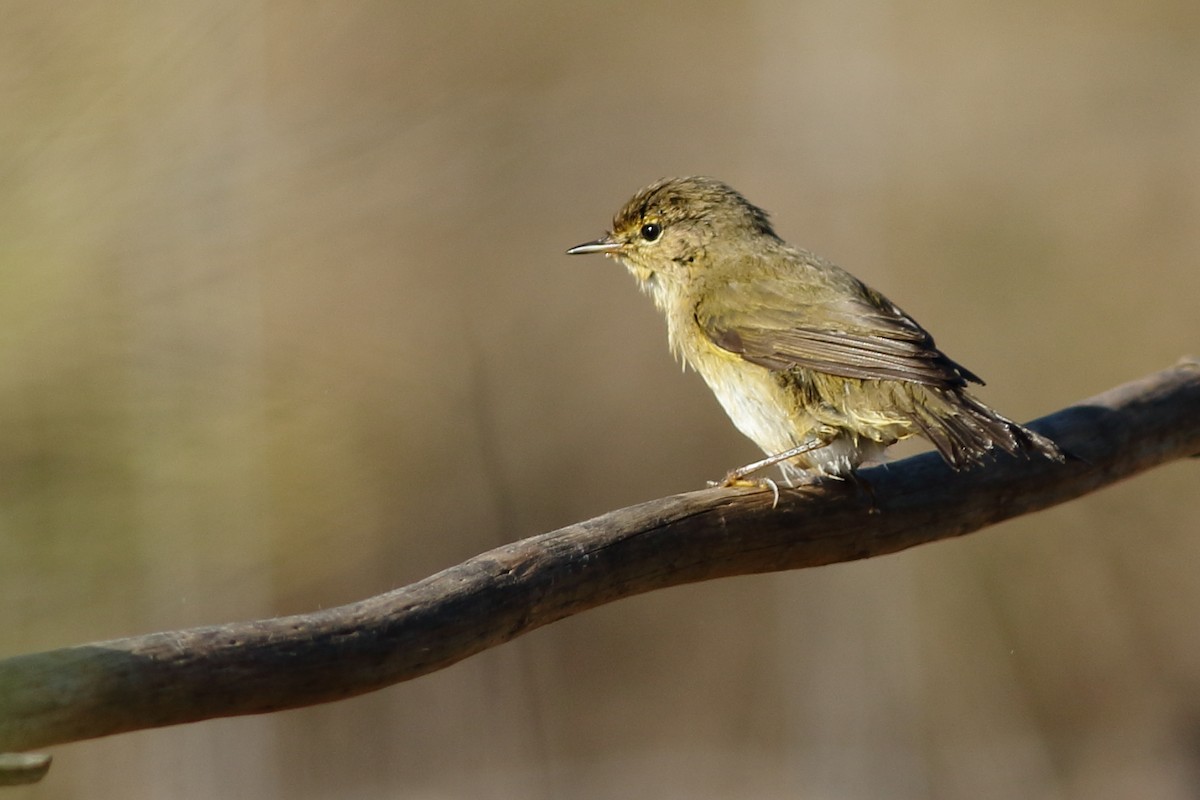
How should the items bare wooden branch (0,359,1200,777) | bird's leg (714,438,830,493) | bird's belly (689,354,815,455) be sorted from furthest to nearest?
bird's belly (689,354,815,455), bird's leg (714,438,830,493), bare wooden branch (0,359,1200,777)

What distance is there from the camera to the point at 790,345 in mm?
3469

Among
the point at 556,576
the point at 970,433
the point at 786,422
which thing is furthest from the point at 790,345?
the point at 556,576

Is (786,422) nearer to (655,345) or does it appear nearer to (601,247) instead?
(601,247)

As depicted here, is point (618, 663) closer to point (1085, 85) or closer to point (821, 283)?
point (821, 283)

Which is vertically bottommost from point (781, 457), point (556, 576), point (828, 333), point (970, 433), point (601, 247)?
point (556, 576)

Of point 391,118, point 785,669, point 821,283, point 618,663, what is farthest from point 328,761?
point 821,283

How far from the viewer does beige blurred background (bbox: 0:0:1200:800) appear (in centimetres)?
342

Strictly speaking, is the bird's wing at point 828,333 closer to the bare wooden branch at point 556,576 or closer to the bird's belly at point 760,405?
the bird's belly at point 760,405

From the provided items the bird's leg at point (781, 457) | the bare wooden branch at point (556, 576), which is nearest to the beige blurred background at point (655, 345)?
the bare wooden branch at point (556, 576)

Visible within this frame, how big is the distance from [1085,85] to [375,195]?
17.8 feet

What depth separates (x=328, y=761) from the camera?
5527mm

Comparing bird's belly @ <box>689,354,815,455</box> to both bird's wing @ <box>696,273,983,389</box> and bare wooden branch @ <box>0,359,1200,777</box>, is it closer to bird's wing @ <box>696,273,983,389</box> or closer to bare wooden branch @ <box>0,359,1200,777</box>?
bird's wing @ <box>696,273,983,389</box>

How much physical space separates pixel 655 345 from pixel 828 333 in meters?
3.52

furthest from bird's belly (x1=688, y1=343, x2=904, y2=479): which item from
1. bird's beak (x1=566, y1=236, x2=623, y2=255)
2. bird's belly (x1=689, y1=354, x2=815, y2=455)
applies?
bird's beak (x1=566, y1=236, x2=623, y2=255)
